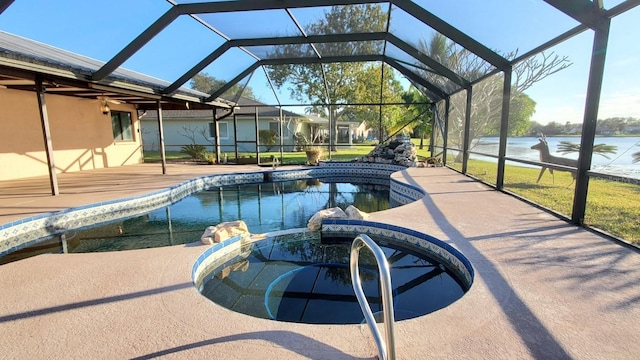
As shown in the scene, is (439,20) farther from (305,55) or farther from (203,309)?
(203,309)

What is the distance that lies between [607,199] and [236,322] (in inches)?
294

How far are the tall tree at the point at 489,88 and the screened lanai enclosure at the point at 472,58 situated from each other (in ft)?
0.14

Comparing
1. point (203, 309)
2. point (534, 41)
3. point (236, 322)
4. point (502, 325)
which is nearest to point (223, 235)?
point (203, 309)

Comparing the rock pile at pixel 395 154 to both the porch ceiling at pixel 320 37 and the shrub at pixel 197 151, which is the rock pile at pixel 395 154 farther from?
the shrub at pixel 197 151

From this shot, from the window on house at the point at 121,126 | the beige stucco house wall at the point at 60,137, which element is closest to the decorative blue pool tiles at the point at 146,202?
the beige stucco house wall at the point at 60,137

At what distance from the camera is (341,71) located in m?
17.0

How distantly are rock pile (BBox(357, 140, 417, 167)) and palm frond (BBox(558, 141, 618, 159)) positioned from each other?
164 inches

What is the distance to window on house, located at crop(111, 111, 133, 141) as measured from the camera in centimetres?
1088

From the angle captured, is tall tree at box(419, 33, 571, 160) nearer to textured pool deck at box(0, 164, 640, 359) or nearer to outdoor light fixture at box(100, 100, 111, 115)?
textured pool deck at box(0, 164, 640, 359)

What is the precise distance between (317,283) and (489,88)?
39.2 ft

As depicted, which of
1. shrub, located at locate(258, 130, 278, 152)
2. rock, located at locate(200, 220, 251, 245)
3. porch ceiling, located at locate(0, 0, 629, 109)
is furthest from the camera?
shrub, located at locate(258, 130, 278, 152)

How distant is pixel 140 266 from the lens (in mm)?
2971

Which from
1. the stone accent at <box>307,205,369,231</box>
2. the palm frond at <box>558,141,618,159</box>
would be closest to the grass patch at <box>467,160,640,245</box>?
the palm frond at <box>558,141,618,159</box>

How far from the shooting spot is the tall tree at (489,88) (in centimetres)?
741
